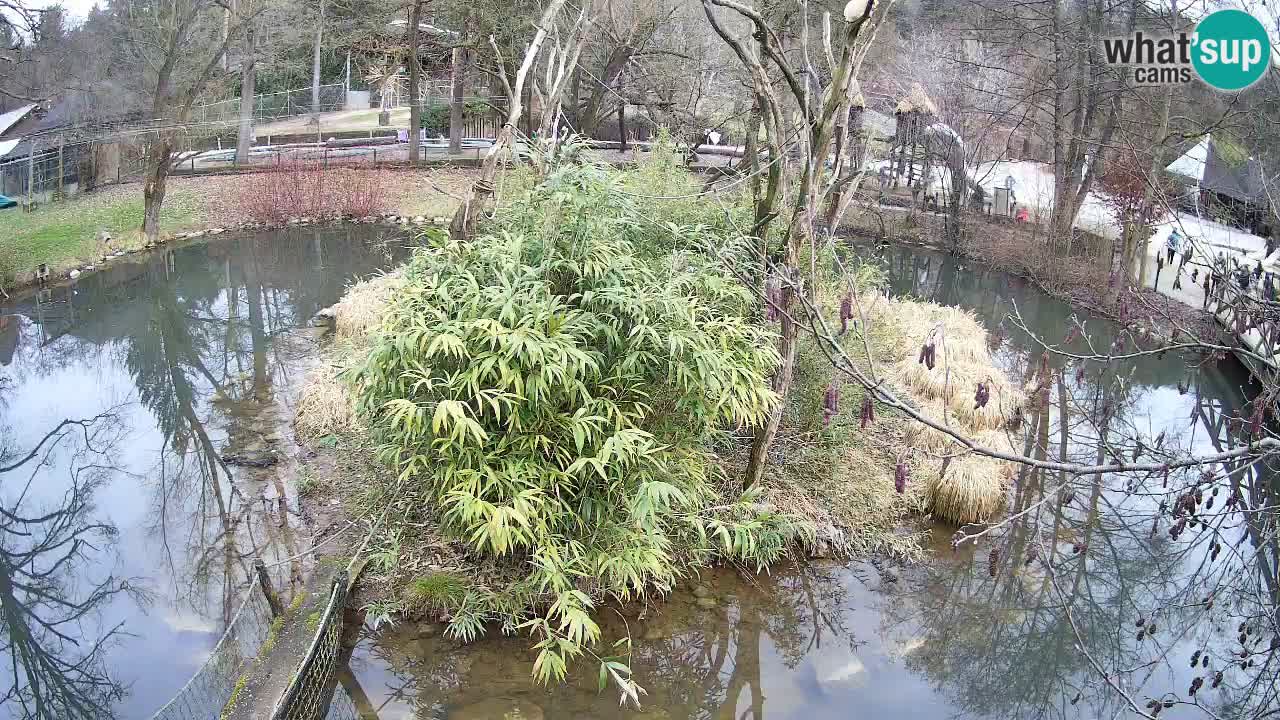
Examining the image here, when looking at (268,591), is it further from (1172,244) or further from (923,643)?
(1172,244)

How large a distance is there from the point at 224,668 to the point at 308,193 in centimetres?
1330

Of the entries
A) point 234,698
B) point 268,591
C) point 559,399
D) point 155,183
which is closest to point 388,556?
point 268,591

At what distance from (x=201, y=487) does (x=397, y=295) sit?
2665mm

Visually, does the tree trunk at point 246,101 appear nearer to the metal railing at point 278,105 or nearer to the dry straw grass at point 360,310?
the metal railing at point 278,105

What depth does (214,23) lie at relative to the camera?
61.8ft

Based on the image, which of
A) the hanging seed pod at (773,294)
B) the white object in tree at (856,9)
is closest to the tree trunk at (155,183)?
the hanging seed pod at (773,294)

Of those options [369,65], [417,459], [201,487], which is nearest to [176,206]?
[369,65]

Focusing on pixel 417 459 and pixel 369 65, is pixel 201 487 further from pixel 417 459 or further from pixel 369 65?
pixel 369 65

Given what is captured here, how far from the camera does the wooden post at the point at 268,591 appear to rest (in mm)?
4992

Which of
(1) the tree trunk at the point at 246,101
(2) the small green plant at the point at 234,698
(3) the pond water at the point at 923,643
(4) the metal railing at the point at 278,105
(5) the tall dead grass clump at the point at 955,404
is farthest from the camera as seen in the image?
(4) the metal railing at the point at 278,105

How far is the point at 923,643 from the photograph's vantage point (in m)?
5.58

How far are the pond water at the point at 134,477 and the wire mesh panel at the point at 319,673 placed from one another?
813 mm

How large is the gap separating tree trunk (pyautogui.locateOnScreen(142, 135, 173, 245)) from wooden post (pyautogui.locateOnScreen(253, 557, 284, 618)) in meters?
10.4

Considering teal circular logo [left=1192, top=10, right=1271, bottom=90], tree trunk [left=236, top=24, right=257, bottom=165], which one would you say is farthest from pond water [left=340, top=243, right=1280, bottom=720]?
tree trunk [left=236, top=24, right=257, bottom=165]
